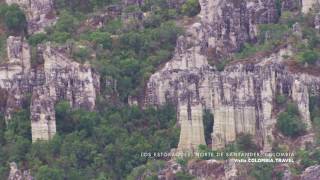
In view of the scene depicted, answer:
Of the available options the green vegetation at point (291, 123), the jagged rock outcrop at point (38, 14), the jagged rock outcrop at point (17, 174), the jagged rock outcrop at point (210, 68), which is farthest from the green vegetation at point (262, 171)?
the jagged rock outcrop at point (38, 14)

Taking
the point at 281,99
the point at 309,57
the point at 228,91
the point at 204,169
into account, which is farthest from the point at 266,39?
the point at 204,169

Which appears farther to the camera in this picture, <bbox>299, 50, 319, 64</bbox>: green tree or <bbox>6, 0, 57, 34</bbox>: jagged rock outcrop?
<bbox>6, 0, 57, 34</bbox>: jagged rock outcrop

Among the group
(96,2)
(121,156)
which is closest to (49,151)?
(121,156)

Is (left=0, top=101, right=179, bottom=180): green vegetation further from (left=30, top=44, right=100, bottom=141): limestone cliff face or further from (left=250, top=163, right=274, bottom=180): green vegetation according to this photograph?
(left=250, top=163, right=274, bottom=180): green vegetation

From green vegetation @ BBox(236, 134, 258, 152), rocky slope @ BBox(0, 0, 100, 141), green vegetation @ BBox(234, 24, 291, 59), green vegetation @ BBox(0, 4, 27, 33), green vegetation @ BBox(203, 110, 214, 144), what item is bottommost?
green vegetation @ BBox(236, 134, 258, 152)

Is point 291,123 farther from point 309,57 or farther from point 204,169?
point 309,57

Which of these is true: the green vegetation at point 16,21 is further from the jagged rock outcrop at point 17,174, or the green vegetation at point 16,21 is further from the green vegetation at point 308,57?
the green vegetation at point 308,57

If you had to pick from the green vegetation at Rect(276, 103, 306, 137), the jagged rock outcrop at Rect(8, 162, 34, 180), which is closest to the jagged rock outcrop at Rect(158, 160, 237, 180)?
the green vegetation at Rect(276, 103, 306, 137)

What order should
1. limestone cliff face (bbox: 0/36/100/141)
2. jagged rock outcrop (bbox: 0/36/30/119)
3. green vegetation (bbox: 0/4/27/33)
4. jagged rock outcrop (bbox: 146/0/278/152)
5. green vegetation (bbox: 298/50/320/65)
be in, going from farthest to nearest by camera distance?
green vegetation (bbox: 0/4/27/33), jagged rock outcrop (bbox: 0/36/30/119), green vegetation (bbox: 298/50/320/65), limestone cliff face (bbox: 0/36/100/141), jagged rock outcrop (bbox: 146/0/278/152)
